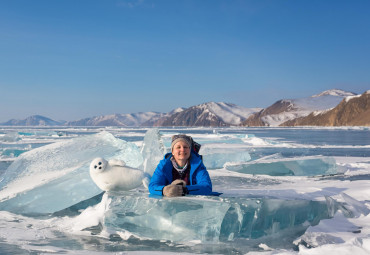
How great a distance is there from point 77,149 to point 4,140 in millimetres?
19774

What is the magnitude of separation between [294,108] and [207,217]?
15047 centimetres

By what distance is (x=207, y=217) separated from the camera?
2939 mm

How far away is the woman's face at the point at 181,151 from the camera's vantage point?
131 inches

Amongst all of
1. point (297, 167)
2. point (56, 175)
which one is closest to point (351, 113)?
point (297, 167)

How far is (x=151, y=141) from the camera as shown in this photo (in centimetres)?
684

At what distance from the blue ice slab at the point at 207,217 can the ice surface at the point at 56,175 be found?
1.35m

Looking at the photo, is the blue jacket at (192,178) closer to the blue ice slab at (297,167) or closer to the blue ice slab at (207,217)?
the blue ice slab at (207,217)

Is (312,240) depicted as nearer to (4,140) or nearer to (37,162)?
(37,162)

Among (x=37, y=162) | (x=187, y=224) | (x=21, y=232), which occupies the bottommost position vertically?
(x=21, y=232)

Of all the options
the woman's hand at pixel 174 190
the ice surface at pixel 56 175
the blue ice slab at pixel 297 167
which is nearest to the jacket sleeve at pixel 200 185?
the woman's hand at pixel 174 190

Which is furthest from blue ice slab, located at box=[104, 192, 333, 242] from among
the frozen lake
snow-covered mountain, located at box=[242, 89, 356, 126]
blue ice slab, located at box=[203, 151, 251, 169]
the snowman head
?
snow-covered mountain, located at box=[242, 89, 356, 126]

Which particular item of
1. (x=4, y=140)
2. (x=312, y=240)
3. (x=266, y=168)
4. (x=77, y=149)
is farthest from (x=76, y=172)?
(x=4, y=140)

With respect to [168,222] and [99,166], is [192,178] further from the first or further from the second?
[99,166]

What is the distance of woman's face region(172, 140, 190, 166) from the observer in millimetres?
3340
